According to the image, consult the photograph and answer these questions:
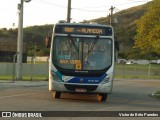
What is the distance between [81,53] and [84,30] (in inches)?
41.1

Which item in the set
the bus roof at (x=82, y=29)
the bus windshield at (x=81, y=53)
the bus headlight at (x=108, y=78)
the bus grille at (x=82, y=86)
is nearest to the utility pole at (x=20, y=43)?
the bus roof at (x=82, y=29)

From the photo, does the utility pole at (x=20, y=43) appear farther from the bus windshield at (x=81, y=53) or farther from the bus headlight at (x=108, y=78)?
the bus headlight at (x=108, y=78)

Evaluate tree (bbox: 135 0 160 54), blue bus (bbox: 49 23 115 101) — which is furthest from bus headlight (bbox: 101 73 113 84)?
tree (bbox: 135 0 160 54)

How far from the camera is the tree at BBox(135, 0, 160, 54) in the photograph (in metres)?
28.8

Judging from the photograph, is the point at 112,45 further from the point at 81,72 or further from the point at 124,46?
the point at 124,46

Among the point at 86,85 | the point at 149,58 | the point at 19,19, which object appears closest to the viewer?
the point at 86,85

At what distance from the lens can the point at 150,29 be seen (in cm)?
3036

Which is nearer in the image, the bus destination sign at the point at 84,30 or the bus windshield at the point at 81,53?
the bus windshield at the point at 81,53

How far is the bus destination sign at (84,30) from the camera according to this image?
1902 centimetres

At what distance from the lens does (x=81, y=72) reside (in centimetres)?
1858

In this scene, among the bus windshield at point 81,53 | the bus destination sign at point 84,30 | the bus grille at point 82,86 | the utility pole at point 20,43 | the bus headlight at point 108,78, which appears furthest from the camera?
the utility pole at point 20,43

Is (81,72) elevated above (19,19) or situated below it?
below

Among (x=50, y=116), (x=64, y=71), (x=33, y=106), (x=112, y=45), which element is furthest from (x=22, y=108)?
(x=112, y=45)

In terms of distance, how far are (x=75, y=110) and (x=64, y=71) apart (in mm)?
3593
